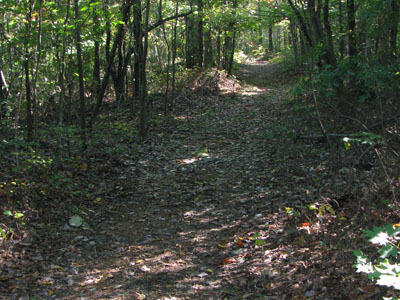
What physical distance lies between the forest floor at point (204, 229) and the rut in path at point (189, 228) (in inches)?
0.7

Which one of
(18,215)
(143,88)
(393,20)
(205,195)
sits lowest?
(205,195)

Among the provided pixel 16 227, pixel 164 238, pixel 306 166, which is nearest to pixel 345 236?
pixel 164 238

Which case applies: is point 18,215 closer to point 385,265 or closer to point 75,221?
point 75,221

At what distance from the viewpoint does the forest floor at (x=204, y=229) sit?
3771 mm

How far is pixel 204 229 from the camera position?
17.1ft

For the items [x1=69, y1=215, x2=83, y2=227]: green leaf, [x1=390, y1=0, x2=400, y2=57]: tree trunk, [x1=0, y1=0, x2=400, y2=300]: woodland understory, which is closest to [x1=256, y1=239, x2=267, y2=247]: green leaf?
[x1=0, y1=0, x2=400, y2=300]: woodland understory

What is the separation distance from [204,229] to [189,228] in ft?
0.78

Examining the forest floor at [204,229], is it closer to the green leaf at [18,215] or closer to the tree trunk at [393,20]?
the green leaf at [18,215]

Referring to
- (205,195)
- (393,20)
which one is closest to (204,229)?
(205,195)

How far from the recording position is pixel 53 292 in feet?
12.6

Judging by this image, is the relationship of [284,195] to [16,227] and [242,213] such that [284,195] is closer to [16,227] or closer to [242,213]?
[242,213]

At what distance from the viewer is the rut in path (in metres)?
3.89

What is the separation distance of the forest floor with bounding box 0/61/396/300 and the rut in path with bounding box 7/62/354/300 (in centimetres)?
2

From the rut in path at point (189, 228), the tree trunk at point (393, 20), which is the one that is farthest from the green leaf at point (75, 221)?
the tree trunk at point (393, 20)
